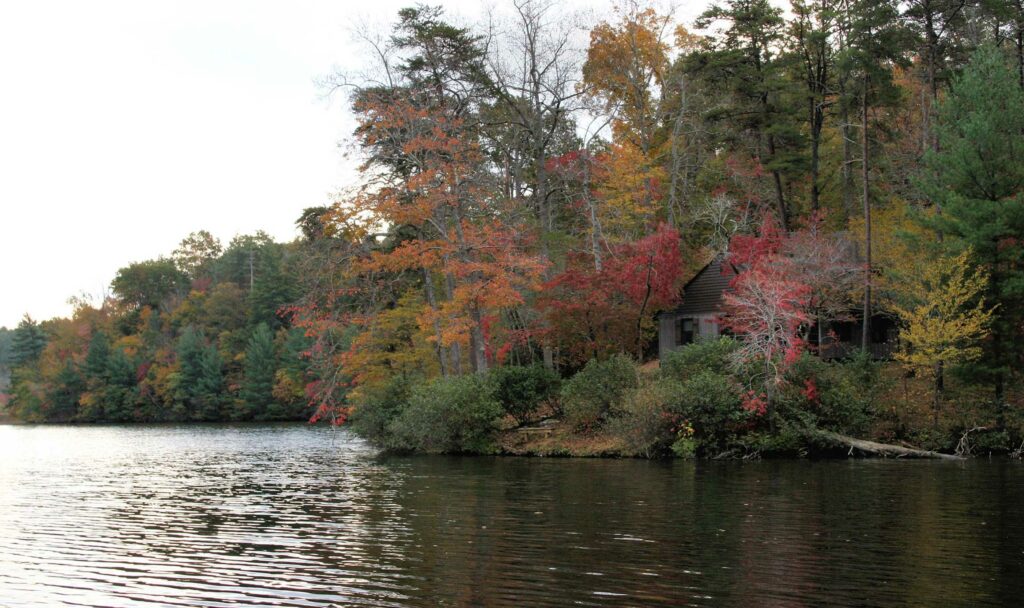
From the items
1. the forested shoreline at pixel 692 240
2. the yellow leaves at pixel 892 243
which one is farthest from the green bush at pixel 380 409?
the yellow leaves at pixel 892 243

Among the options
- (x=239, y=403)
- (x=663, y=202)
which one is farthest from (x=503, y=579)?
(x=239, y=403)

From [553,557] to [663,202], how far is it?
3611 centimetres

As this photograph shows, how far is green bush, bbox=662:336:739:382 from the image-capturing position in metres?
31.0

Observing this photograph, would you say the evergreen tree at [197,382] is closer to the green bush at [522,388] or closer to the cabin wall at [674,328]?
the cabin wall at [674,328]

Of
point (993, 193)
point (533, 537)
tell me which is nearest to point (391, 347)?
point (993, 193)

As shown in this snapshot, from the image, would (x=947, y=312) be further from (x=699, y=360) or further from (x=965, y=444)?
(x=699, y=360)

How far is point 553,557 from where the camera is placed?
518 inches

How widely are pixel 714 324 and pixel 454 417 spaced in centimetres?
1623

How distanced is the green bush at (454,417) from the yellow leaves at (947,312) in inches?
601

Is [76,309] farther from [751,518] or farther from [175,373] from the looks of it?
[751,518]

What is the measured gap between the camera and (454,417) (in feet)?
108

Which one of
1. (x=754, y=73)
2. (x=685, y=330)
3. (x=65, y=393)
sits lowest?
(x=65, y=393)

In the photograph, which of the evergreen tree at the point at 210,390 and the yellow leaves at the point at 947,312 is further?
the evergreen tree at the point at 210,390

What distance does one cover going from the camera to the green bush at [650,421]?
2955cm
